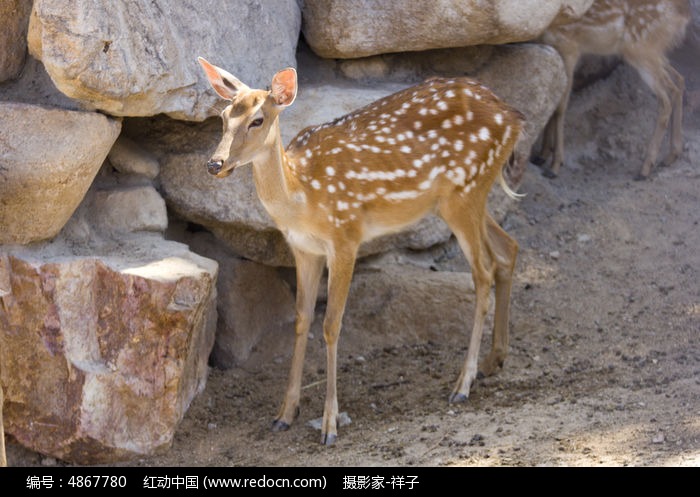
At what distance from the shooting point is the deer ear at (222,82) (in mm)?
5266

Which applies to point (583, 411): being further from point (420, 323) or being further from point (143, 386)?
point (143, 386)

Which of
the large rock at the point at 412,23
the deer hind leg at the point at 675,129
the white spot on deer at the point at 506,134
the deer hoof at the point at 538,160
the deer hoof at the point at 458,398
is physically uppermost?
the large rock at the point at 412,23

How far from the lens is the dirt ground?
4965 millimetres

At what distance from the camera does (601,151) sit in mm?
8234

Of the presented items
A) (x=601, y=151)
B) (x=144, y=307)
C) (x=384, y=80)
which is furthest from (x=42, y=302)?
(x=601, y=151)

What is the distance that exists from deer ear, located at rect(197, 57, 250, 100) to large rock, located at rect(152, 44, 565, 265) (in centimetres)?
74

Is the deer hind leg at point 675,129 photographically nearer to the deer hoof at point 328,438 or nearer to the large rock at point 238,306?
the large rock at point 238,306

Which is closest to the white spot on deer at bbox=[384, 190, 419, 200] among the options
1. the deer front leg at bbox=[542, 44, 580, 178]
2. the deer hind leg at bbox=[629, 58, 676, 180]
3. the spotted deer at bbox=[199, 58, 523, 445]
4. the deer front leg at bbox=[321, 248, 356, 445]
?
the spotted deer at bbox=[199, 58, 523, 445]

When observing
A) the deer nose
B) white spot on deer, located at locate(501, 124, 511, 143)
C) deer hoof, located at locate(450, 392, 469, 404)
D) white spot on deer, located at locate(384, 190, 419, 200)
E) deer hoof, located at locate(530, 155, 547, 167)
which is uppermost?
the deer nose

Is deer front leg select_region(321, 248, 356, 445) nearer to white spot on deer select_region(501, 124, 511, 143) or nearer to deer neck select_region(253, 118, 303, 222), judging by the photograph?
deer neck select_region(253, 118, 303, 222)

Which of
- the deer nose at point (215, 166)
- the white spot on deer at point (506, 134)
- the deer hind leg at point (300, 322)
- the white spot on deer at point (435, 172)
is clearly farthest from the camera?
the white spot on deer at point (506, 134)

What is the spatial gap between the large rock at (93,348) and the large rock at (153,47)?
0.83 metres

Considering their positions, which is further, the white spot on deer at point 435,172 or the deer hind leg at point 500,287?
the deer hind leg at point 500,287

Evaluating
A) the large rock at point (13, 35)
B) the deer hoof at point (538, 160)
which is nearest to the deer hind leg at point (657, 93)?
the deer hoof at point (538, 160)
